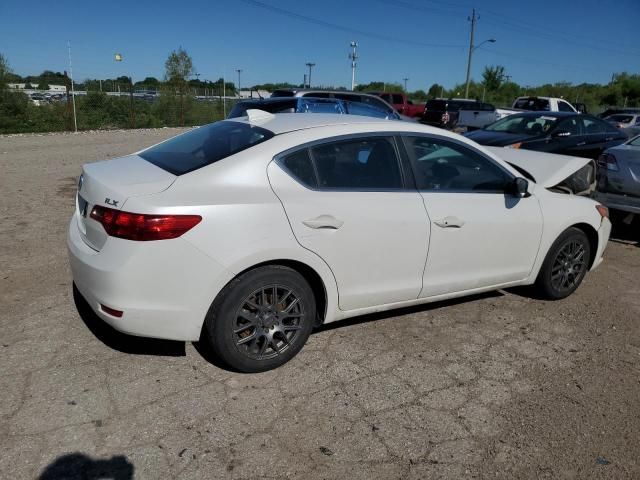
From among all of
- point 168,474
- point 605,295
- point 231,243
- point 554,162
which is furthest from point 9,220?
point 605,295

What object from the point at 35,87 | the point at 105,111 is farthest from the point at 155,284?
the point at 35,87

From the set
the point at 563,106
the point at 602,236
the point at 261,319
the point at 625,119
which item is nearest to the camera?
the point at 261,319

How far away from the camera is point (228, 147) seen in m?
3.37

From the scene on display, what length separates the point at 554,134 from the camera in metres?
10.0

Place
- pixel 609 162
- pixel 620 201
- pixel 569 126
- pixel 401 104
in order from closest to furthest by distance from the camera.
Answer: pixel 620 201, pixel 609 162, pixel 569 126, pixel 401 104

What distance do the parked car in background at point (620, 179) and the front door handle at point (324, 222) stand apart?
4.85 m

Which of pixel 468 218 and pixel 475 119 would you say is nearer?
pixel 468 218

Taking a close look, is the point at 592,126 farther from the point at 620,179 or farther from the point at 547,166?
the point at 547,166

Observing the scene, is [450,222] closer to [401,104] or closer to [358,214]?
[358,214]

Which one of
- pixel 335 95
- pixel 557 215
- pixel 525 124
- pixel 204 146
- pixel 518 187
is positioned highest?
pixel 335 95

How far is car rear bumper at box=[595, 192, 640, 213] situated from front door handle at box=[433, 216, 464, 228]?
3.84 meters

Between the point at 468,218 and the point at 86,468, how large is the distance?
9.27ft

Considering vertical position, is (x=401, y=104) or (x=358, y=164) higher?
(x=401, y=104)

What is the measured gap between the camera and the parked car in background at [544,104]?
1917 centimetres
